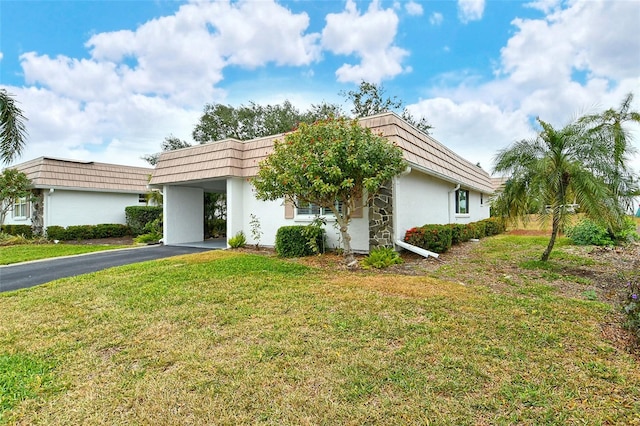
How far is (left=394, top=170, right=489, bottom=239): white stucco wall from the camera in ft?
29.4

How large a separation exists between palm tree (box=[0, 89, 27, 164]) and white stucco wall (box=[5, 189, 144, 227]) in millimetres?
6998

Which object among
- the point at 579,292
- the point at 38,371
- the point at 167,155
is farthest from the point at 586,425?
the point at 167,155

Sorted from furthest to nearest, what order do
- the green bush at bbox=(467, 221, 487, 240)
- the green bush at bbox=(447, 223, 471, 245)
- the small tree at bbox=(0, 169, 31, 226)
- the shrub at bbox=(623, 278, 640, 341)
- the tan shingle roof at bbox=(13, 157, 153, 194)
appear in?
1. the tan shingle roof at bbox=(13, 157, 153, 194)
2. the small tree at bbox=(0, 169, 31, 226)
3. the green bush at bbox=(467, 221, 487, 240)
4. the green bush at bbox=(447, 223, 471, 245)
5. the shrub at bbox=(623, 278, 640, 341)

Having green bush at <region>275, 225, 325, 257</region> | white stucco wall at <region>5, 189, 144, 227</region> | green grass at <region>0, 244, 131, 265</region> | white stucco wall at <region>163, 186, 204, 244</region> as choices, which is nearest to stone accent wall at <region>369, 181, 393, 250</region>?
green bush at <region>275, 225, 325, 257</region>

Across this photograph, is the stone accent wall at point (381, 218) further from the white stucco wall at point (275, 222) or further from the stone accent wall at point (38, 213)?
the stone accent wall at point (38, 213)

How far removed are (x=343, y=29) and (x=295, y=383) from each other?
42.2ft

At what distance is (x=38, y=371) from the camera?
10.1 ft

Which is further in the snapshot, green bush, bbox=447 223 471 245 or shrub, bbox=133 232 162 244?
shrub, bbox=133 232 162 244

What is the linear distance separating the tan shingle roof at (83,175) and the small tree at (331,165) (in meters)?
13.6

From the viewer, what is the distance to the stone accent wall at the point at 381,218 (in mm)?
8675

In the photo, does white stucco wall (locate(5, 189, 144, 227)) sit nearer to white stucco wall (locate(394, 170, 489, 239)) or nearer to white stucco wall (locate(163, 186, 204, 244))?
white stucco wall (locate(163, 186, 204, 244))

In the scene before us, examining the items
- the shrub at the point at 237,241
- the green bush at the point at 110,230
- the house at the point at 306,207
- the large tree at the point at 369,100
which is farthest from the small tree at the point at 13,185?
the large tree at the point at 369,100

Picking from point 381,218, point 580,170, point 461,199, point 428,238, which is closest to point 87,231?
point 381,218

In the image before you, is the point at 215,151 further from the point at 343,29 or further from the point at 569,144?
the point at 569,144
